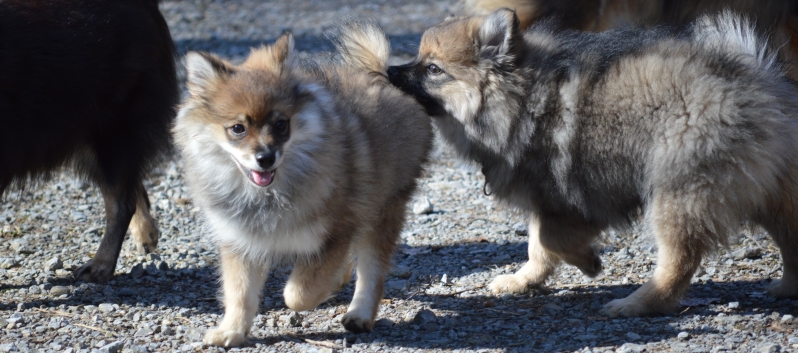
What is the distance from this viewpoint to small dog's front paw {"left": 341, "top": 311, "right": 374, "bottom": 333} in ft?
12.2

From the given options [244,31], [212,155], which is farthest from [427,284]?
[244,31]

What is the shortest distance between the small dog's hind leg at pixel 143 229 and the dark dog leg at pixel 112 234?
0.26 metres

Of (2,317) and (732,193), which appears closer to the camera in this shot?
(732,193)

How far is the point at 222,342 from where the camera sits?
3.52 m

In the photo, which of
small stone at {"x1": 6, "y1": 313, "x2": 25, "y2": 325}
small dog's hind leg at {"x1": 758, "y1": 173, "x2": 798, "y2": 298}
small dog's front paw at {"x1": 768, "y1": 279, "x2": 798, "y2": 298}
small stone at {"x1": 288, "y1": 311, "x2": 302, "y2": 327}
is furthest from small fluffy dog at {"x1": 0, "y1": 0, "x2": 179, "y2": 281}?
small dog's front paw at {"x1": 768, "y1": 279, "x2": 798, "y2": 298}

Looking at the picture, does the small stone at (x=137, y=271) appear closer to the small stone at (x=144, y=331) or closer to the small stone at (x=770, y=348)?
the small stone at (x=144, y=331)

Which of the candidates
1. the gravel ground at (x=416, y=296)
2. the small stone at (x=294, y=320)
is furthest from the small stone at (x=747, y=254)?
the small stone at (x=294, y=320)

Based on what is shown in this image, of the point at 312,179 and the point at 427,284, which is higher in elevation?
the point at 312,179

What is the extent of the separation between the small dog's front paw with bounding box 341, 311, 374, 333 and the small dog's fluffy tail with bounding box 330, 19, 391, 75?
1284 mm

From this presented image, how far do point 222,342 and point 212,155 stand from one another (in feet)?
2.57

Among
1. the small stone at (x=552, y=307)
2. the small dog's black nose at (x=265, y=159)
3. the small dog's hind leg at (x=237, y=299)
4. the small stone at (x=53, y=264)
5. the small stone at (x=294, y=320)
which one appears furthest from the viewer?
the small stone at (x=53, y=264)

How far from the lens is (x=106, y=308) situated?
13.4ft

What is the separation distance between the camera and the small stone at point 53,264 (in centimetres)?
469

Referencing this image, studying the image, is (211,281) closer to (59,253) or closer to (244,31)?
(59,253)
